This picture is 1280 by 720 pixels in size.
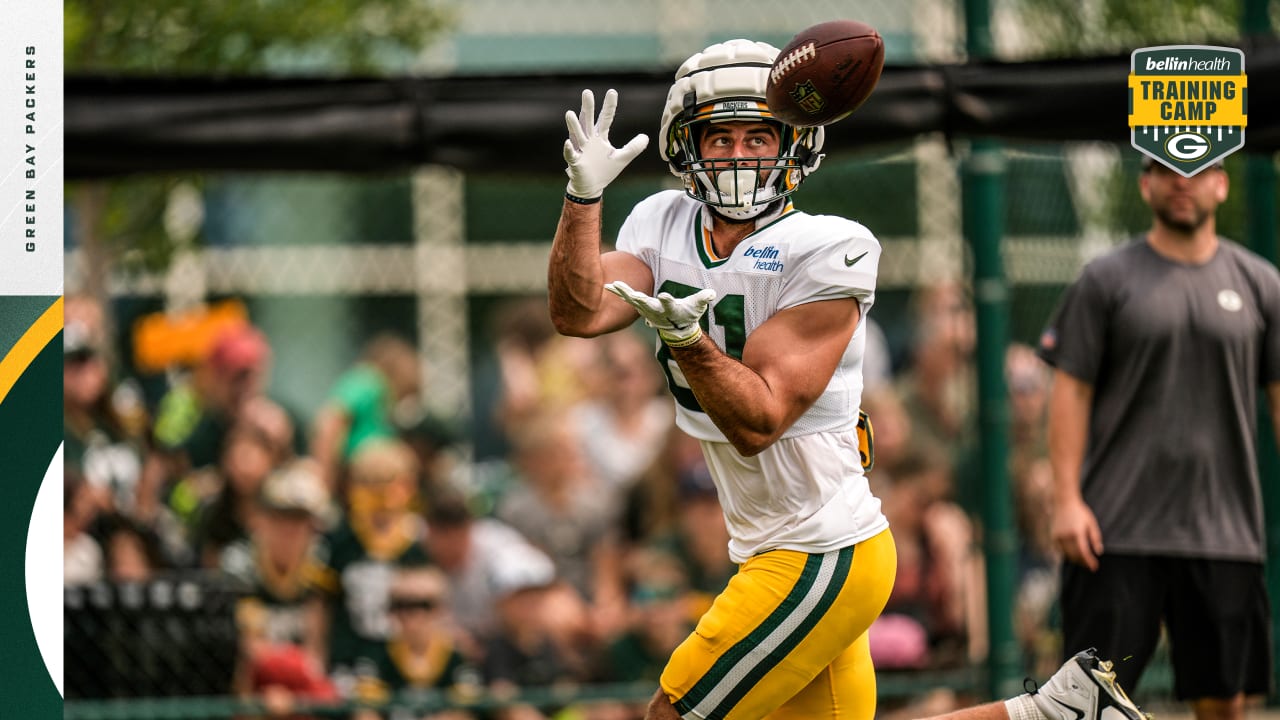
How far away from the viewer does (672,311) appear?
3617 millimetres

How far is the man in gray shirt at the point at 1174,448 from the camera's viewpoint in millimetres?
5398

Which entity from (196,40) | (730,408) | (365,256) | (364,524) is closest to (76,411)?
(364,524)

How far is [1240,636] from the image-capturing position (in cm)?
543

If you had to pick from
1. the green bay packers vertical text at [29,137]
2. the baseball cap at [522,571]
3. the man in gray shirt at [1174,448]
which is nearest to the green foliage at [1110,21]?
the man in gray shirt at [1174,448]

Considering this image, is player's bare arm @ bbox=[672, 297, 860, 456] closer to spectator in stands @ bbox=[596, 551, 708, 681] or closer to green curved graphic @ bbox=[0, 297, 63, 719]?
green curved graphic @ bbox=[0, 297, 63, 719]

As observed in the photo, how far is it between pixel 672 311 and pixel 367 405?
6095mm

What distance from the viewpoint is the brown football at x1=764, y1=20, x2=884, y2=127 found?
3924 mm

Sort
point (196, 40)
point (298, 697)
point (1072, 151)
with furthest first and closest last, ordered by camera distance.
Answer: point (196, 40) → point (1072, 151) → point (298, 697)

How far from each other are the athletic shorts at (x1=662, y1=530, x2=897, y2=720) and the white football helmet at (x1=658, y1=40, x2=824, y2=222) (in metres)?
0.89

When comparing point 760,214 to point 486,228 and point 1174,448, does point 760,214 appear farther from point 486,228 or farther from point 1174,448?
point 486,228

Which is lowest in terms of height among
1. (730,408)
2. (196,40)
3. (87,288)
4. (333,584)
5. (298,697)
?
(298,697)

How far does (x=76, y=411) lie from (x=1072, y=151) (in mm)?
4882

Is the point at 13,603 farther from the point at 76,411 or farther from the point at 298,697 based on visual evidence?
the point at 76,411

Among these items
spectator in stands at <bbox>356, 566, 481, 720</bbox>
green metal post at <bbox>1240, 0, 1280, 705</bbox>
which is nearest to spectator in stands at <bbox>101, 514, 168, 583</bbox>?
spectator in stands at <bbox>356, 566, 481, 720</bbox>
